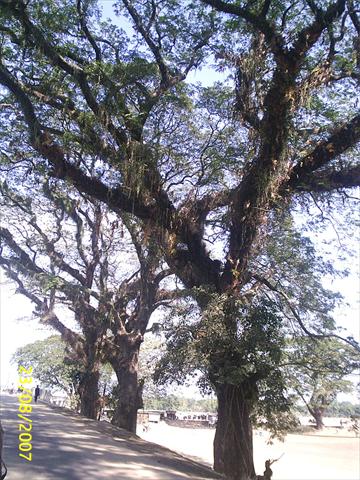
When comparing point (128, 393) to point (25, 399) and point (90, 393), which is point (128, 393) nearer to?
point (90, 393)

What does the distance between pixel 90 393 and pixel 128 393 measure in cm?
300

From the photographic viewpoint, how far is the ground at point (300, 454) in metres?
20.9

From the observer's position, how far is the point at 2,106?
31.0ft

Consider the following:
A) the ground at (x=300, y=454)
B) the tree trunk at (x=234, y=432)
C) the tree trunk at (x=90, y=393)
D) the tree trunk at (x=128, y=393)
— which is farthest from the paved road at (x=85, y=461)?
the ground at (x=300, y=454)

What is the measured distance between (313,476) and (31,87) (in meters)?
20.2

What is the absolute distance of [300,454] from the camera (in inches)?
1046

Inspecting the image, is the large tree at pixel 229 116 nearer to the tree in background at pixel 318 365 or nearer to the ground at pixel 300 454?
the tree in background at pixel 318 365

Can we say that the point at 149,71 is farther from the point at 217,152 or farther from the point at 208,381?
the point at 208,381

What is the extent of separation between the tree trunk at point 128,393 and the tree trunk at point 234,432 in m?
5.59

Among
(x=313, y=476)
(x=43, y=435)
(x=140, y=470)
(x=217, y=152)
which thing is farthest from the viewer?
(x=313, y=476)

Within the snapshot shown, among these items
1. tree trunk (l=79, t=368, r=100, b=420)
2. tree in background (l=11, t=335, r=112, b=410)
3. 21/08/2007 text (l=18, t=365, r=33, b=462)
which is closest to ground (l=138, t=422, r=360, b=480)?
tree trunk (l=79, t=368, r=100, b=420)

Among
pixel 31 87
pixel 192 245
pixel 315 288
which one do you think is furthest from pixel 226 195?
pixel 31 87

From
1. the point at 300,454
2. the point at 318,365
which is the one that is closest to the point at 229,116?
the point at 318,365

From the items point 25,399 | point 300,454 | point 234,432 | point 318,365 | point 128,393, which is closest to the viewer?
point 25,399
